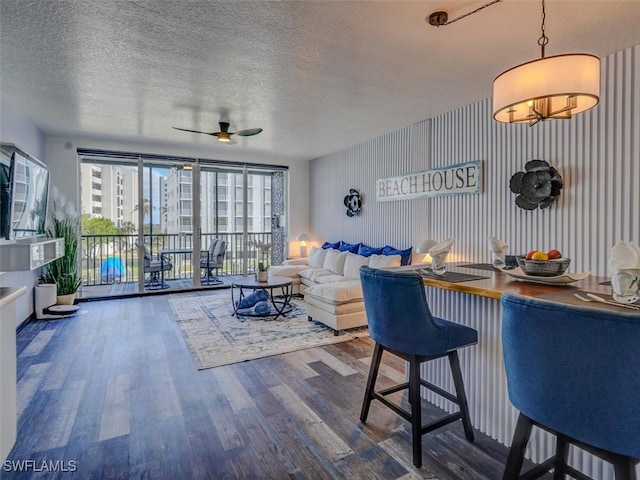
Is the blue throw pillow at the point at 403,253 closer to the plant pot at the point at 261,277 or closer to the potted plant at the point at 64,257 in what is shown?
the plant pot at the point at 261,277

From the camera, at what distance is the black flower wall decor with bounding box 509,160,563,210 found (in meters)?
3.12

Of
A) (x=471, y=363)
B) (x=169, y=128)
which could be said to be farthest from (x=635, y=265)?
(x=169, y=128)

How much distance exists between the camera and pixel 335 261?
5.59 meters

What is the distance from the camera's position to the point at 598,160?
9.33 feet

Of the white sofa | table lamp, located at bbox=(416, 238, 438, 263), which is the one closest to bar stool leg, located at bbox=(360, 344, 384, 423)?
the white sofa

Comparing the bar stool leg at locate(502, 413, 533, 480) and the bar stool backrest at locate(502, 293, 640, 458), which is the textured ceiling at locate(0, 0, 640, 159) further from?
the bar stool leg at locate(502, 413, 533, 480)

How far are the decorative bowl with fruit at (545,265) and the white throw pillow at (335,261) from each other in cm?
366

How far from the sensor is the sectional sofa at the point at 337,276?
13.4ft

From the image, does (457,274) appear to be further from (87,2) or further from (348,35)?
(87,2)

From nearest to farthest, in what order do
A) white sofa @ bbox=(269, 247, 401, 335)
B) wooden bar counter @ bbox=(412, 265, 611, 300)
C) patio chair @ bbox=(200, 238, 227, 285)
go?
wooden bar counter @ bbox=(412, 265, 611, 300), white sofa @ bbox=(269, 247, 401, 335), patio chair @ bbox=(200, 238, 227, 285)

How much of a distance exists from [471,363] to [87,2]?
10.5 ft

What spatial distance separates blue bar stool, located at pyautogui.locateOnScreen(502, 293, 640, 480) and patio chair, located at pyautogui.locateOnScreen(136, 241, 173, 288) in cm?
626

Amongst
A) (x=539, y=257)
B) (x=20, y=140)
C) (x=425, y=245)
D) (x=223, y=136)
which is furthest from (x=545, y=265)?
(x=20, y=140)

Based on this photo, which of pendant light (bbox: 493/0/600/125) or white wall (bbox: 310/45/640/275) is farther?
white wall (bbox: 310/45/640/275)
